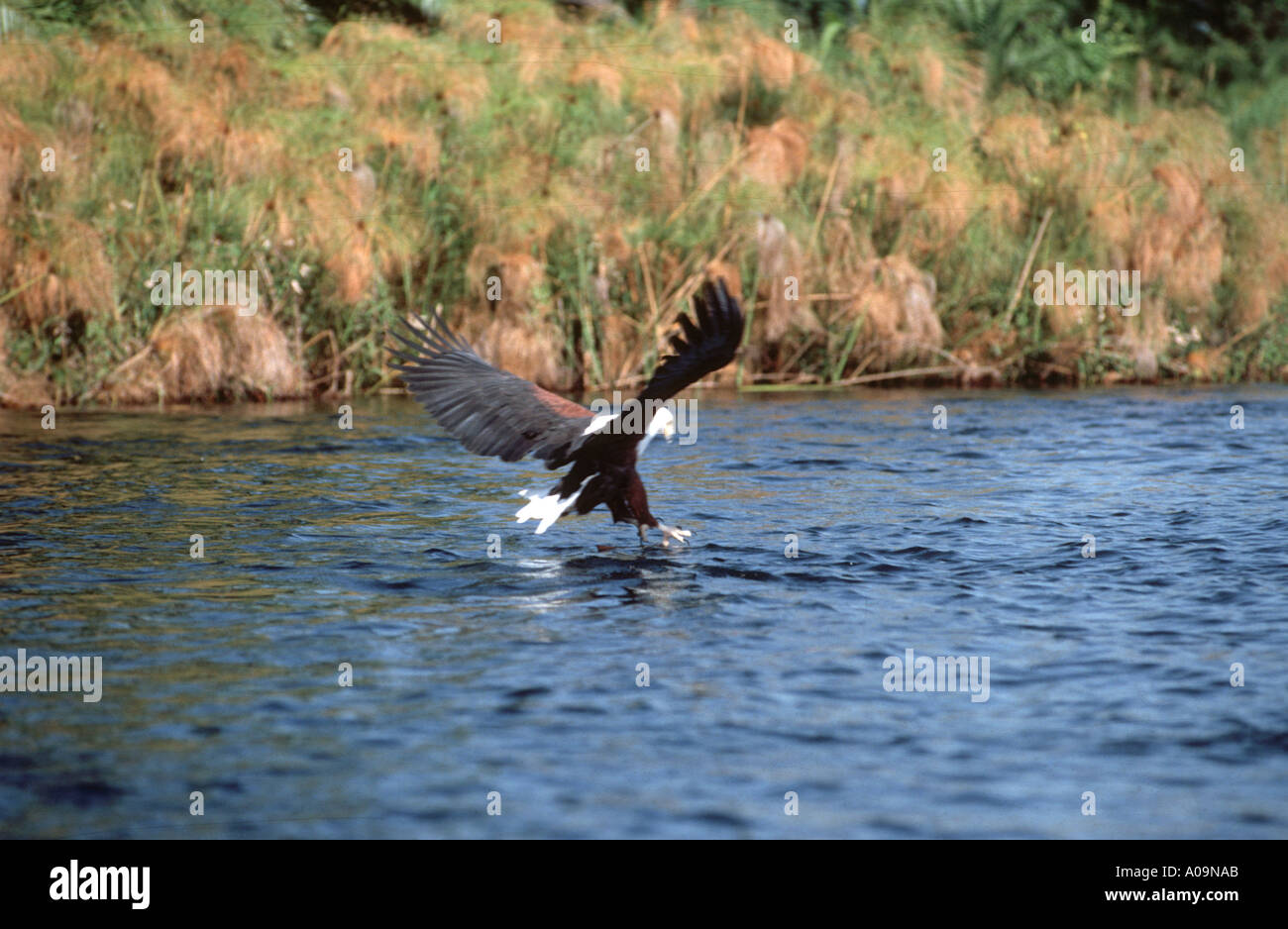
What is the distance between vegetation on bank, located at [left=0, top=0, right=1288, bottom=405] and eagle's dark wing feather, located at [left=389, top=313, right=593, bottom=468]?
691 cm

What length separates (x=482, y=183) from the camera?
17641mm

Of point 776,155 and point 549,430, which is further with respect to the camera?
point 776,155

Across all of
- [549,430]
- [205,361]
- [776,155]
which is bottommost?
[549,430]

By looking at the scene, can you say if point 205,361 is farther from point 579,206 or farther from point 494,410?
point 494,410

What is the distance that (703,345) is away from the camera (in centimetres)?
755

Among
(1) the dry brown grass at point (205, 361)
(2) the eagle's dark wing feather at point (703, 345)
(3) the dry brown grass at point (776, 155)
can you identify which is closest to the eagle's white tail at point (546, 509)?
(2) the eagle's dark wing feather at point (703, 345)

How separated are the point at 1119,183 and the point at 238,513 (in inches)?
496

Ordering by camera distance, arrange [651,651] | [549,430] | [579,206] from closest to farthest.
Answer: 1. [651,651]
2. [549,430]
3. [579,206]

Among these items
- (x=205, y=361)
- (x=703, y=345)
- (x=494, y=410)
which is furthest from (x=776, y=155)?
(x=703, y=345)

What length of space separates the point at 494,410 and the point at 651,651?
2.52 meters

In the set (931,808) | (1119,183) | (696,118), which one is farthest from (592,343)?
(931,808)

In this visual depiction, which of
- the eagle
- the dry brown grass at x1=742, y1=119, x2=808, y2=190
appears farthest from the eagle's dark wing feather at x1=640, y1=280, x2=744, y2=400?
the dry brown grass at x1=742, y1=119, x2=808, y2=190
